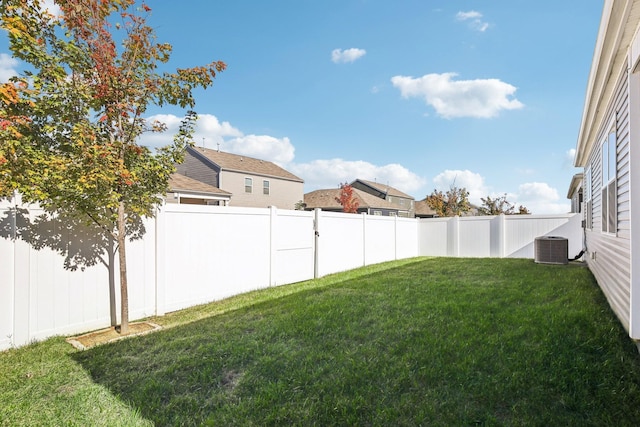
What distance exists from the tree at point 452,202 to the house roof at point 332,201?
16.6 ft

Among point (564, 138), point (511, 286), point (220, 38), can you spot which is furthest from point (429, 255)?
point (220, 38)

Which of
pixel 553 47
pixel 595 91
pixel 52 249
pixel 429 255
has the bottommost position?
pixel 429 255

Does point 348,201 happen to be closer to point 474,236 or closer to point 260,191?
point 260,191

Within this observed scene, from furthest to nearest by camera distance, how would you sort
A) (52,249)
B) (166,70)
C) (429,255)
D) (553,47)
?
(429,255)
(553,47)
(166,70)
(52,249)

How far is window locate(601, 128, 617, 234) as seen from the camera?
4.38m

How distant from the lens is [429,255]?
1381 centimetres

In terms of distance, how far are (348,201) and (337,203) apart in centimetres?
150

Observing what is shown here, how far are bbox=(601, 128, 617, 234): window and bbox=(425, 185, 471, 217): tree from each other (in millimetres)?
22980

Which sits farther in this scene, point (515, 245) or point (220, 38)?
point (515, 245)

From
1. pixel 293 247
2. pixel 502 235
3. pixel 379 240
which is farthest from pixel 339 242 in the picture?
pixel 502 235

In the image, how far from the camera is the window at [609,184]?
4.38 m

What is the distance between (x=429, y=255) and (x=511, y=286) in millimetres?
7587

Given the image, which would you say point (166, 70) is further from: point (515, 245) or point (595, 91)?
point (515, 245)

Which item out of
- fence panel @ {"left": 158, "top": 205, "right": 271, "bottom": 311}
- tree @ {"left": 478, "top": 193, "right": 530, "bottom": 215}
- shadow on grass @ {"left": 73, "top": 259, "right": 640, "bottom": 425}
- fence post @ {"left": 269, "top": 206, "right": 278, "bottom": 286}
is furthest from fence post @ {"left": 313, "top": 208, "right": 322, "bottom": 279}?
tree @ {"left": 478, "top": 193, "right": 530, "bottom": 215}
